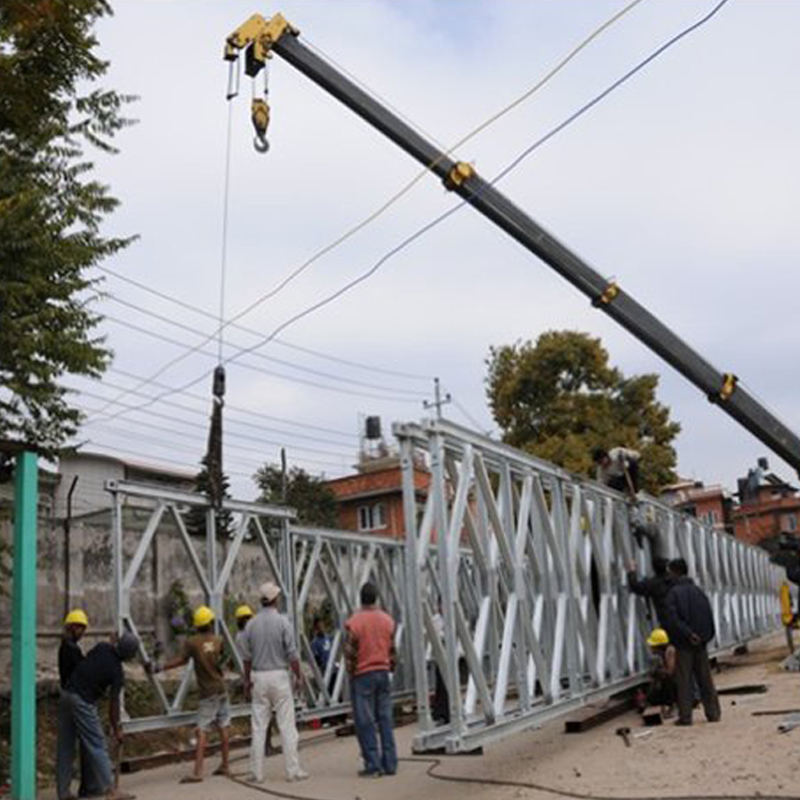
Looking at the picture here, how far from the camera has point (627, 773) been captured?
7.99m

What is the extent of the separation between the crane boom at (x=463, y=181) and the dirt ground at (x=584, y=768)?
466 cm

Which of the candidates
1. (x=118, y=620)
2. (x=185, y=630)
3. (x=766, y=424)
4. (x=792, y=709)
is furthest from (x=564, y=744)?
(x=185, y=630)

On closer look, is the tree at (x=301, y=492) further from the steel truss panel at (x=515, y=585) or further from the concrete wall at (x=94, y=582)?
the steel truss panel at (x=515, y=585)

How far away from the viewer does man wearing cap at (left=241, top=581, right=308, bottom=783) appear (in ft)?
30.3

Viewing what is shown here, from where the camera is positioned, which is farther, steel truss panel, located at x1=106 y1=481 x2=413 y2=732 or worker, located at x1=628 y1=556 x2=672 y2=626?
worker, located at x1=628 y1=556 x2=672 y2=626

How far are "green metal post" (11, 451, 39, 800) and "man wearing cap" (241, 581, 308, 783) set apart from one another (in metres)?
2.06

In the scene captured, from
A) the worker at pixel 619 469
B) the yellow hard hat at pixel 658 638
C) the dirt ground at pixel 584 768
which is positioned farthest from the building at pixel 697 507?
the dirt ground at pixel 584 768

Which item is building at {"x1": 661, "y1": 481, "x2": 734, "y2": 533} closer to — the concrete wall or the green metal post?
the concrete wall

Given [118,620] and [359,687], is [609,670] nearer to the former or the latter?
[359,687]

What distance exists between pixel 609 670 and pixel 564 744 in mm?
1679

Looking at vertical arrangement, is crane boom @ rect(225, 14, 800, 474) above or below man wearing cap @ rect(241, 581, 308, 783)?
above

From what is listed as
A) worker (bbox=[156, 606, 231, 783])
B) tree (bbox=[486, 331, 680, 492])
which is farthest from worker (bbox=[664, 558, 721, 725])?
tree (bbox=[486, 331, 680, 492])

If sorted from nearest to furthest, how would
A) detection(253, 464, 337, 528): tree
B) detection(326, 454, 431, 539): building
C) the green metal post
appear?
the green metal post < detection(253, 464, 337, 528): tree < detection(326, 454, 431, 539): building

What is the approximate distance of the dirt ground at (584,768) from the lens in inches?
292
